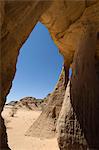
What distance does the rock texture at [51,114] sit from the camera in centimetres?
1541

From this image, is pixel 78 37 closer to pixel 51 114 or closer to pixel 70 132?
pixel 70 132

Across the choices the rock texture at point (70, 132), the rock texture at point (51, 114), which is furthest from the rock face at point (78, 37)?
the rock texture at point (51, 114)

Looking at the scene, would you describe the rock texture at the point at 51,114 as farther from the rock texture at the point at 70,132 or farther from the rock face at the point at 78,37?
the rock texture at the point at 70,132

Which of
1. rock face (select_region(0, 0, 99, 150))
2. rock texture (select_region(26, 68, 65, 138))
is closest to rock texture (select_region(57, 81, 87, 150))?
rock face (select_region(0, 0, 99, 150))

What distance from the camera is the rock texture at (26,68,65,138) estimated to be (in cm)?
1541

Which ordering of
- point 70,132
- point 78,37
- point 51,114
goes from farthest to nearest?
point 51,114
point 78,37
point 70,132

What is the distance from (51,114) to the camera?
1590 cm

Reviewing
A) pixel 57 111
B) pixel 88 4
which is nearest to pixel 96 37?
pixel 88 4

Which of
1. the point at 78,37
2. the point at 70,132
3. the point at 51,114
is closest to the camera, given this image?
the point at 70,132

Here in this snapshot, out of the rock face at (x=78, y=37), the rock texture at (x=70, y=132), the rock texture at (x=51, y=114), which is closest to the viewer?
the rock face at (x=78, y=37)

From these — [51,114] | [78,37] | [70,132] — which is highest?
[78,37]

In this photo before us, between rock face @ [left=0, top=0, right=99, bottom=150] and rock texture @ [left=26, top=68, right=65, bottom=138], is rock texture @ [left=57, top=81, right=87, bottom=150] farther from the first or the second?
rock texture @ [left=26, top=68, right=65, bottom=138]

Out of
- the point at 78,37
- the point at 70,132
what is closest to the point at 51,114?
the point at 78,37

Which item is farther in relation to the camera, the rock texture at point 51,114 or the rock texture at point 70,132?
the rock texture at point 51,114
